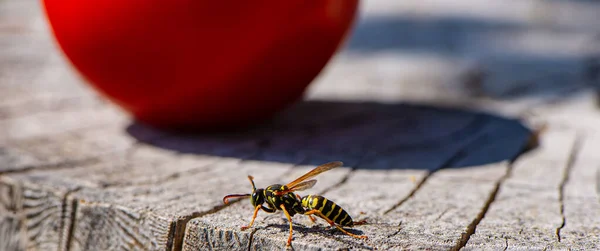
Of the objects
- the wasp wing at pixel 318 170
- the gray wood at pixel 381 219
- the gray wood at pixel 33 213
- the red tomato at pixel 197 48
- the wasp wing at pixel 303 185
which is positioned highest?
the red tomato at pixel 197 48

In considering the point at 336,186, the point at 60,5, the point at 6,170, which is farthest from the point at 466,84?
the point at 6,170

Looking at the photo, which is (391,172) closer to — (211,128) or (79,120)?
(211,128)

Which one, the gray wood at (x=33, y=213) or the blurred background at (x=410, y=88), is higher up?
the blurred background at (x=410, y=88)

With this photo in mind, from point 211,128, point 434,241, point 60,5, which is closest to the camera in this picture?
point 434,241

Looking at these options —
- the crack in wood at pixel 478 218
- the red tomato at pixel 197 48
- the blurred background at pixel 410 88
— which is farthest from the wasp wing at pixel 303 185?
the red tomato at pixel 197 48

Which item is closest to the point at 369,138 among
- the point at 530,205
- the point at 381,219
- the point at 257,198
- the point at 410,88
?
the point at 530,205

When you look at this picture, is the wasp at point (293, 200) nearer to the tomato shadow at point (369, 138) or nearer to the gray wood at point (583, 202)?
the gray wood at point (583, 202)
